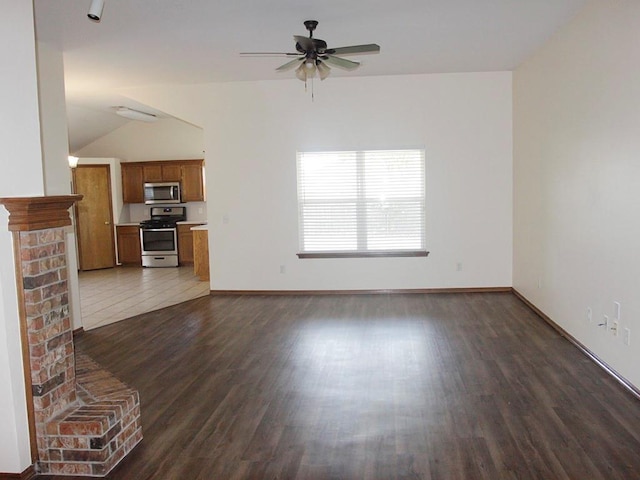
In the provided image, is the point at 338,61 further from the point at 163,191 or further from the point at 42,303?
the point at 163,191

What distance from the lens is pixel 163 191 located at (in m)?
10.4

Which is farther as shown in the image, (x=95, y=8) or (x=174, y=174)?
(x=174, y=174)

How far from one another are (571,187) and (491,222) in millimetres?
2270

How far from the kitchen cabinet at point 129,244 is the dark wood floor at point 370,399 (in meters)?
5.04

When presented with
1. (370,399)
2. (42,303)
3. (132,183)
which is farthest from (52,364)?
(132,183)

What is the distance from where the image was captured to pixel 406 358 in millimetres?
4504

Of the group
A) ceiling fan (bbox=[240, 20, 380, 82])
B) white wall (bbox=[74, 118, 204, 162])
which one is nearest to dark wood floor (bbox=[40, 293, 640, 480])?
ceiling fan (bbox=[240, 20, 380, 82])

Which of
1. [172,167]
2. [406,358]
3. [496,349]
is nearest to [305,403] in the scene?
[406,358]

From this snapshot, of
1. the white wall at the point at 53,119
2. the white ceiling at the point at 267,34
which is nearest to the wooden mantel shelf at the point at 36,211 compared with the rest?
the white ceiling at the point at 267,34

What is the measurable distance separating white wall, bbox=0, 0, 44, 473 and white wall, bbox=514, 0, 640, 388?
3659mm

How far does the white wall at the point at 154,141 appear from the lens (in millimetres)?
10625

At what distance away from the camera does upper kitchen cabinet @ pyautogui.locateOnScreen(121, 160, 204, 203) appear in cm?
1045

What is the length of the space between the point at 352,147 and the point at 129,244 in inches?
224

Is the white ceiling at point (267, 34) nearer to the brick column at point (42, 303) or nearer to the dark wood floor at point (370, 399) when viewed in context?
the brick column at point (42, 303)
